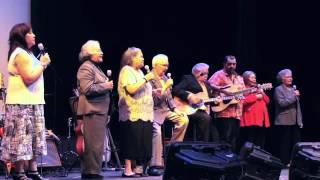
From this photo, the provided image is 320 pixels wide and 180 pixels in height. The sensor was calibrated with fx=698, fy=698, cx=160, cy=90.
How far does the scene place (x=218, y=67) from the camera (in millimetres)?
11047

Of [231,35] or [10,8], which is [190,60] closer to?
[231,35]

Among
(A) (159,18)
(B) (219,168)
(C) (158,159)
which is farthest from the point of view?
(A) (159,18)

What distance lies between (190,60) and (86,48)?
3753 millimetres

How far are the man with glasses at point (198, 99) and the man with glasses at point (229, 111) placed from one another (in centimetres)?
15

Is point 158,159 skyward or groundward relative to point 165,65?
groundward

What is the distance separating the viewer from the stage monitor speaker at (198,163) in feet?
18.5

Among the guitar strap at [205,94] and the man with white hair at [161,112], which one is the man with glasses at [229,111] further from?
the man with white hair at [161,112]

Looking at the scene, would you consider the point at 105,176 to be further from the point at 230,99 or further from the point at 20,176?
the point at 230,99

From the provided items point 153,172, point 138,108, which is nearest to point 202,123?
point 153,172

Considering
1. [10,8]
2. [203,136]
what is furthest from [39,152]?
[10,8]

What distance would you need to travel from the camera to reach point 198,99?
873cm

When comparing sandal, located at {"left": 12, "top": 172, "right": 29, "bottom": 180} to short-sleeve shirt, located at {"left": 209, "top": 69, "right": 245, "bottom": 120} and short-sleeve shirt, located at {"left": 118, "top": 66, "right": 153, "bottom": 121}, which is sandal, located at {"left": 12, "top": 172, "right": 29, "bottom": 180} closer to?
short-sleeve shirt, located at {"left": 118, "top": 66, "right": 153, "bottom": 121}

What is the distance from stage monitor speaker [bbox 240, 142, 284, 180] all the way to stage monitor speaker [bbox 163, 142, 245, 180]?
0.23ft

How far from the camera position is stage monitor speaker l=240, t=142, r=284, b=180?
574cm
